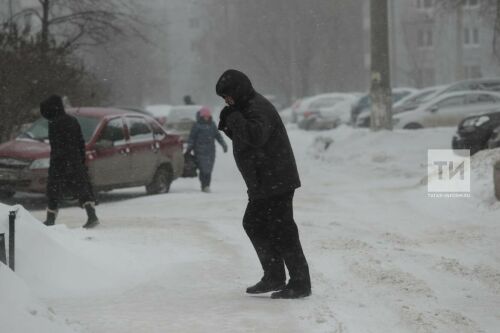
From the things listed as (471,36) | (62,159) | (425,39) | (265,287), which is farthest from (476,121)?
(471,36)

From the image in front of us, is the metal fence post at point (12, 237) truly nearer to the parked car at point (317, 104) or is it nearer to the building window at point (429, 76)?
the parked car at point (317, 104)

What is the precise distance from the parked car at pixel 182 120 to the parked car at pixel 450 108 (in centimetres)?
602

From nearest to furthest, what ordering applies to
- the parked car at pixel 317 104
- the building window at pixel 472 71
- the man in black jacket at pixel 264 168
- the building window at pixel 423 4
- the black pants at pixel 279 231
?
the man in black jacket at pixel 264 168
the black pants at pixel 279 231
the parked car at pixel 317 104
the building window at pixel 423 4
the building window at pixel 472 71

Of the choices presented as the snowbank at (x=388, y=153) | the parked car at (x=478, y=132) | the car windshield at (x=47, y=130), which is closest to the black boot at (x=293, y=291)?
the car windshield at (x=47, y=130)

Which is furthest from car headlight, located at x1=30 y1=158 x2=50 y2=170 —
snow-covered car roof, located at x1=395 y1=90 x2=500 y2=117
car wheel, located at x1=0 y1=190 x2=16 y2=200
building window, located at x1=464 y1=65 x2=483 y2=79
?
building window, located at x1=464 y1=65 x2=483 y2=79

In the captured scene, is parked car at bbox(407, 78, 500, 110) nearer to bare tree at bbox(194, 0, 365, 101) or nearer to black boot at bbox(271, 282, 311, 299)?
black boot at bbox(271, 282, 311, 299)

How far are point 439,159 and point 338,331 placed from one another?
52.5 feet

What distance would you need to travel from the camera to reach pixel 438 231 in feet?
39.3

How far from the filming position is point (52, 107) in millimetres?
11727

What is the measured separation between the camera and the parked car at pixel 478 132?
20.8 m

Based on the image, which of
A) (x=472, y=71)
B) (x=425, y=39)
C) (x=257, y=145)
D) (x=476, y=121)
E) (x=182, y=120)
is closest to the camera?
(x=257, y=145)

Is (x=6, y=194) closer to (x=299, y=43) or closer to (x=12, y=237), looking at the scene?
(x=12, y=237)

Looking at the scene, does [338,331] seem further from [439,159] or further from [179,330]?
[439,159]

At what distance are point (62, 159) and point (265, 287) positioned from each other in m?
4.86
